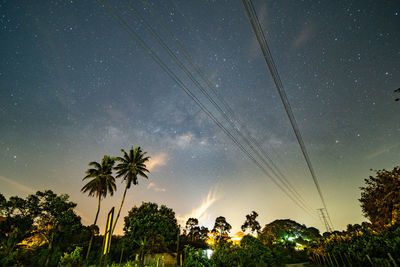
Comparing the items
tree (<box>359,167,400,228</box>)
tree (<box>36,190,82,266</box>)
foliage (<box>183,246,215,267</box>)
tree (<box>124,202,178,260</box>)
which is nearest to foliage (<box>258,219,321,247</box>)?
tree (<box>124,202,178,260</box>)

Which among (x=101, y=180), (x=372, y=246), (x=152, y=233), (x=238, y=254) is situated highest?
(x=101, y=180)

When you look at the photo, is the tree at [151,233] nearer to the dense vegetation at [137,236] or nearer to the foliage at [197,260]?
the dense vegetation at [137,236]

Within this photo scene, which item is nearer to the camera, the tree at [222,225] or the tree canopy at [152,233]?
the tree canopy at [152,233]

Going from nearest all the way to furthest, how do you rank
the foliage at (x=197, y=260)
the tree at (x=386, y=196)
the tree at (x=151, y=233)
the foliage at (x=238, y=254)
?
the foliage at (x=197, y=260) < the foliage at (x=238, y=254) < the tree at (x=386, y=196) < the tree at (x=151, y=233)

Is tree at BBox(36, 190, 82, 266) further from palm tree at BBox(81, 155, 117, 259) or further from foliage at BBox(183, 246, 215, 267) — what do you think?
foliage at BBox(183, 246, 215, 267)

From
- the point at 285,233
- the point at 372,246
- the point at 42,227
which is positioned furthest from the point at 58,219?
the point at 285,233

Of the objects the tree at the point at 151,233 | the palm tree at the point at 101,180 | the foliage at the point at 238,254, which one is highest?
the palm tree at the point at 101,180

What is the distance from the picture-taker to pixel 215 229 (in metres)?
61.8

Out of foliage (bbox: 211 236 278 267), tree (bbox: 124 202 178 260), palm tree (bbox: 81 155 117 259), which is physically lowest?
foliage (bbox: 211 236 278 267)

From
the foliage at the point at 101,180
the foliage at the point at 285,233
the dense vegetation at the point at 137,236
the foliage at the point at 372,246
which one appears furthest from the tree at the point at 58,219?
the foliage at the point at 285,233

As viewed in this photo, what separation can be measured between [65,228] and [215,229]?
45064 millimetres

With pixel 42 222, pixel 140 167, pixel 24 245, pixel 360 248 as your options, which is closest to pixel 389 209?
pixel 360 248

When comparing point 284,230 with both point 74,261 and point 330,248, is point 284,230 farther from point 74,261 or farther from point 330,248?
point 74,261

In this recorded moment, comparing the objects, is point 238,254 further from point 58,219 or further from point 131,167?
point 58,219
